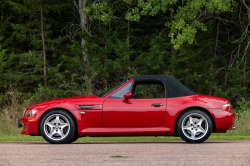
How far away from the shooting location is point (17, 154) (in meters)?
8.20

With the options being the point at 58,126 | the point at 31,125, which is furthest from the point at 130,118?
the point at 31,125

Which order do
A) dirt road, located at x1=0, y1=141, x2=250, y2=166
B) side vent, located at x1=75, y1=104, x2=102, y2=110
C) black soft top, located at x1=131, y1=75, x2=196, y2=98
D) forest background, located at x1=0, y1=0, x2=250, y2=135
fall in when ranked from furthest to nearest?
forest background, located at x1=0, y1=0, x2=250, y2=135
black soft top, located at x1=131, y1=75, x2=196, y2=98
side vent, located at x1=75, y1=104, x2=102, y2=110
dirt road, located at x1=0, y1=141, x2=250, y2=166

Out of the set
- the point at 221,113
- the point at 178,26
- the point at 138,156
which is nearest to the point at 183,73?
the point at 178,26

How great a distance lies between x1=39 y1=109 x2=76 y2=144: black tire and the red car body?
11 cm

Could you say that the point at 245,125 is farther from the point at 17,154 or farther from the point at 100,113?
the point at 17,154

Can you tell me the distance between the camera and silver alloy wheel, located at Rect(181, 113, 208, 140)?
962 centimetres

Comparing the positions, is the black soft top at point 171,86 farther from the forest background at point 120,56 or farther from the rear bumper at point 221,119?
the forest background at point 120,56

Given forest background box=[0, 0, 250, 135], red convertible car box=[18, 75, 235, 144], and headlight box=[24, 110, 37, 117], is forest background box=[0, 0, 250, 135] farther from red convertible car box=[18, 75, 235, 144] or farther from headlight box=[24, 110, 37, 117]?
headlight box=[24, 110, 37, 117]

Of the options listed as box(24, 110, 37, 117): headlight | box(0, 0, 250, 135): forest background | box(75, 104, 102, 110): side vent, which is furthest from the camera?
box(0, 0, 250, 135): forest background

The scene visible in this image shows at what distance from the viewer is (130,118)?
9.65m

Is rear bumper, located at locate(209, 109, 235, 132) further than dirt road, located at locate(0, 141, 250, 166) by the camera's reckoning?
Yes

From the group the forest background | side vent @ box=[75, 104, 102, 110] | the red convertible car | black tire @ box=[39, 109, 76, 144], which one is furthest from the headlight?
the forest background

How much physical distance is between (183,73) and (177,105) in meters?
14.0

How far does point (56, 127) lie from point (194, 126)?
9.37 ft
